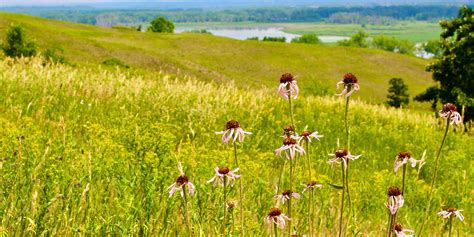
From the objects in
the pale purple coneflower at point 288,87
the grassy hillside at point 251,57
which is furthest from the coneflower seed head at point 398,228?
the grassy hillside at point 251,57

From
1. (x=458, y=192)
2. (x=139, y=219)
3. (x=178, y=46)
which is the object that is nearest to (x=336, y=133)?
(x=458, y=192)

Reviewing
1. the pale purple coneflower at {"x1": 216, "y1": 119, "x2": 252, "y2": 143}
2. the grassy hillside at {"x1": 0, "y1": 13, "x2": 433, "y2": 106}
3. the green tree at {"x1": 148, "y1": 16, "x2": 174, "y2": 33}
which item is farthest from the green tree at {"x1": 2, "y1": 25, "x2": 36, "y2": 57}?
the green tree at {"x1": 148, "y1": 16, "x2": 174, "y2": 33}

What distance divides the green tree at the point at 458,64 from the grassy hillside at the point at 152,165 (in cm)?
2566

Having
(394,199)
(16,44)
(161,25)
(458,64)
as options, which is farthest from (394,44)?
(394,199)

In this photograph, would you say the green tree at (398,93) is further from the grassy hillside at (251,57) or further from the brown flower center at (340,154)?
the brown flower center at (340,154)

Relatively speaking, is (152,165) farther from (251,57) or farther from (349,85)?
(251,57)

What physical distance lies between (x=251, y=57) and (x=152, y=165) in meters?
80.7

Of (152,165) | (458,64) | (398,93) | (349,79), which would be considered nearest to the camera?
(349,79)

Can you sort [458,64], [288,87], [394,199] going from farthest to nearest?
[458,64] < [288,87] < [394,199]

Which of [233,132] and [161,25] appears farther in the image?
[161,25]

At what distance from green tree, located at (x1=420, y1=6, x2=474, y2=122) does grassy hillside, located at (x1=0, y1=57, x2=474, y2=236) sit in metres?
25.7

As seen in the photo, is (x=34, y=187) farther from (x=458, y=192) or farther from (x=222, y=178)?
(x=458, y=192)

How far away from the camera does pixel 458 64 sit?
3606 cm

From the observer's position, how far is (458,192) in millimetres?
7281
